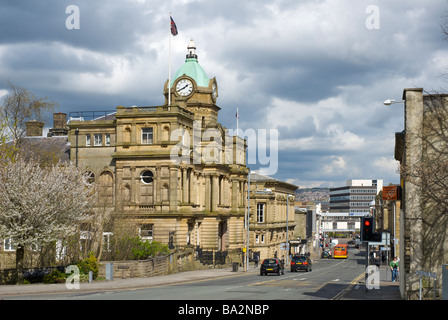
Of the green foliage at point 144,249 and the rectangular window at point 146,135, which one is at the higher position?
the rectangular window at point 146,135

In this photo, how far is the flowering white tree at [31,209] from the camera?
1550 inches

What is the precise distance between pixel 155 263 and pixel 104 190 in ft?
38.3

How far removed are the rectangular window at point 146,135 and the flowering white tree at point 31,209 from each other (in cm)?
2192

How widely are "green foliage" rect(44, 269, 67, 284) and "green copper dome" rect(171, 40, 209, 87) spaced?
42437mm

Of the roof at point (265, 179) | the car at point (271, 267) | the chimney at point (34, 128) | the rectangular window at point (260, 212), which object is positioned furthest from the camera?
the roof at point (265, 179)

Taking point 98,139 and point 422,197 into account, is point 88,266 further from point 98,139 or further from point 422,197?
point 98,139

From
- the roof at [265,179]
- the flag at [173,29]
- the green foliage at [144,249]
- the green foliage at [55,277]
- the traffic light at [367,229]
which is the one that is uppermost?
the flag at [173,29]

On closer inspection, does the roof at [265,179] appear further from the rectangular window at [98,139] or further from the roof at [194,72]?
the rectangular window at [98,139]

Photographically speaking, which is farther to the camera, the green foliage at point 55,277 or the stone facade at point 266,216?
the stone facade at point 266,216

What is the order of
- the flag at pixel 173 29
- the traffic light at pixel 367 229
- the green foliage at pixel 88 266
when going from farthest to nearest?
the flag at pixel 173 29 → the green foliage at pixel 88 266 → the traffic light at pixel 367 229

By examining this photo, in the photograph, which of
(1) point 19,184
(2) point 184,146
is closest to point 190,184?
(2) point 184,146

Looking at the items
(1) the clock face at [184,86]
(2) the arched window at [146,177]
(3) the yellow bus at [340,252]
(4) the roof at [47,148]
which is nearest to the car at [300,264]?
(2) the arched window at [146,177]

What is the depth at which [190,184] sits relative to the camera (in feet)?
221

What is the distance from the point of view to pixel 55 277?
4019cm
